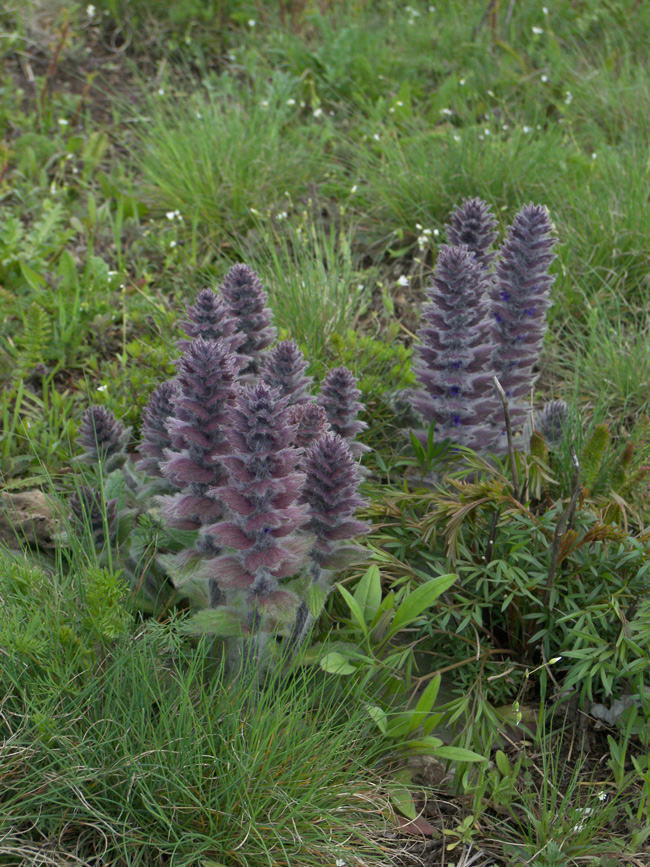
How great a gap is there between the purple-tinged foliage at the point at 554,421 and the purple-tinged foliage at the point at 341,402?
92cm

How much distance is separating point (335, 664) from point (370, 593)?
29cm

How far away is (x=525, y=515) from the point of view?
2.51m

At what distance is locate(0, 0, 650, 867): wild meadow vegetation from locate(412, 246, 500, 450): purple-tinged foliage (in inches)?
0.5

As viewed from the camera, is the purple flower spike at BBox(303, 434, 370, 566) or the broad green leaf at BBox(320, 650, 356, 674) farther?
the broad green leaf at BBox(320, 650, 356, 674)

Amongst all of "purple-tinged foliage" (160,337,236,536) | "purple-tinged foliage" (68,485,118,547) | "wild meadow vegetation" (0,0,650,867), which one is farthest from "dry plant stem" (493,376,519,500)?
"purple-tinged foliage" (68,485,118,547)

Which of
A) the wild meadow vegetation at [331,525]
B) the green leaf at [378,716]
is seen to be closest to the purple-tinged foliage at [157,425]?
the wild meadow vegetation at [331,525]

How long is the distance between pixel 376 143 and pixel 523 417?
2.75 metres

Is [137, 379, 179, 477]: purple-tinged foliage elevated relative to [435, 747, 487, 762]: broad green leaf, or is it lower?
elevated

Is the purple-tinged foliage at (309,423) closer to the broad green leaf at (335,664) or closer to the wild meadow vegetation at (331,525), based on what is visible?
the wild meadow vegetation at (331,525)

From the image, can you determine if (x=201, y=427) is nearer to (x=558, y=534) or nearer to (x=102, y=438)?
(x=102, y=438)

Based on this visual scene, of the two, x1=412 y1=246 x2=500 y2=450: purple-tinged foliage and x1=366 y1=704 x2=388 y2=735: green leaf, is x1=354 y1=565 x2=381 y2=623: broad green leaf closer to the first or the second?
x1=366 y1=704 x2=388 y2=735: green leaf

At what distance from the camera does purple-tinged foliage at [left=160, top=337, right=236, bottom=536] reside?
196 cm

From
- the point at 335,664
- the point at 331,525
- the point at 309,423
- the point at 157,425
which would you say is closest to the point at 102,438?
the point at 157,425

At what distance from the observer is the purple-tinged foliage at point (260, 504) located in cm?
186
